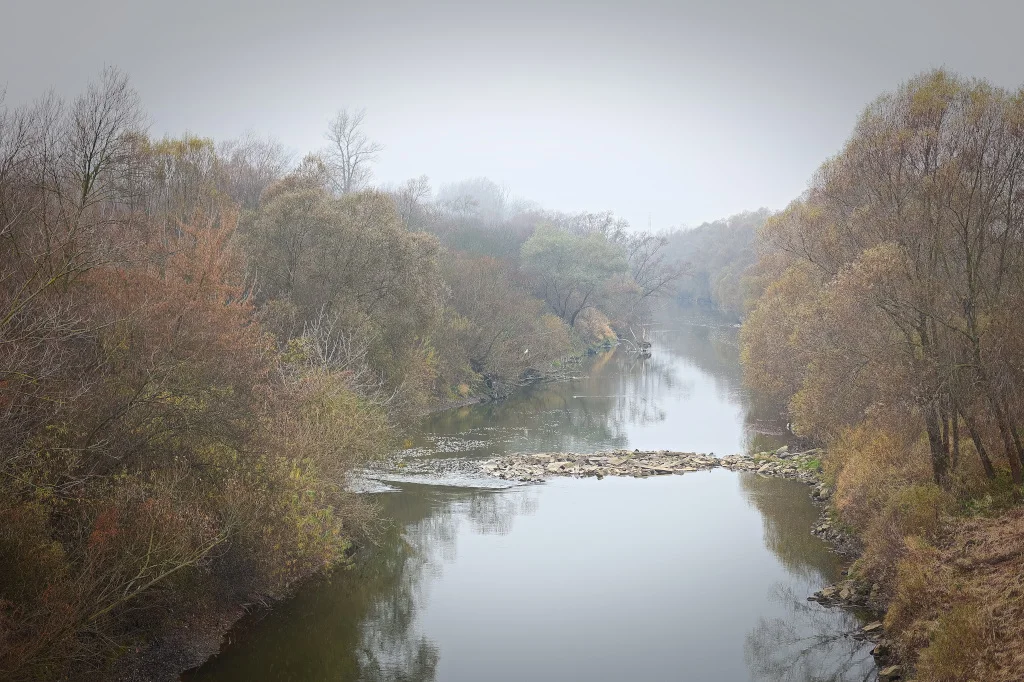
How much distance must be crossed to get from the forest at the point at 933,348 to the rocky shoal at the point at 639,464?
31.2 feet

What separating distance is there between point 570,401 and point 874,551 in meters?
34.8

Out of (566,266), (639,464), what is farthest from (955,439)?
(566,266)

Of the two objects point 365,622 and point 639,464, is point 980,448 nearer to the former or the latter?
point 365,622

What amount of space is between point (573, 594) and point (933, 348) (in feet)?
35.9

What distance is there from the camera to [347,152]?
61188mm

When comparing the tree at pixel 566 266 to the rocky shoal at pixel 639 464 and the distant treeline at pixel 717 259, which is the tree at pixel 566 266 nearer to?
the distant treeline at pixel 717 259

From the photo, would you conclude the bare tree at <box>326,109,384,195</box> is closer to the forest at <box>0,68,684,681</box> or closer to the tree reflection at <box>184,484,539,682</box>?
the forest at <box>0,68,684,681</box>

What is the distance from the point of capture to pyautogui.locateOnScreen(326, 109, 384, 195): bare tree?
60.4 metres

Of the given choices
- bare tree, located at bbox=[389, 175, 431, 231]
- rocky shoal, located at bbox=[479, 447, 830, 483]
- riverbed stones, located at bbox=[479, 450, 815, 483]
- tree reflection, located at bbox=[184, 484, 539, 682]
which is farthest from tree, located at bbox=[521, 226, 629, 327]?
tree reflection, located at bbox=[184, 484, 539, 682]

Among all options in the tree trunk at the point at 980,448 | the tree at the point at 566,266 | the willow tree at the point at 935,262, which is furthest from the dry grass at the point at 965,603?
the tree at the point at 566,266

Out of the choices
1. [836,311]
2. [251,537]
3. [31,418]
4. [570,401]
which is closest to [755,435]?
[570,401]

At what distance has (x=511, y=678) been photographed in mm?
16984

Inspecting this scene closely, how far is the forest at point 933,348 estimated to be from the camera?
16.5m

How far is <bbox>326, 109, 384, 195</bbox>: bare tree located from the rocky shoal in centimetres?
3133
